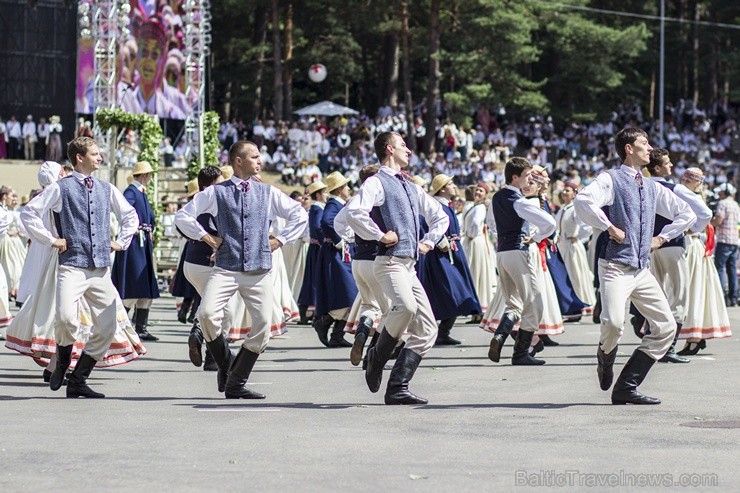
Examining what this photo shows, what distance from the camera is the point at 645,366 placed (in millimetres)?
10039

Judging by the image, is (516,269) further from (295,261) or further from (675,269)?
(295,261)

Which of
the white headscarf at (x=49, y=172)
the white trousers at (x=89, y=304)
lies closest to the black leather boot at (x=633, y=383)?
the white trousers at (x=89, y=304)

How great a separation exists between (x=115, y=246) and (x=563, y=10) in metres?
44.5

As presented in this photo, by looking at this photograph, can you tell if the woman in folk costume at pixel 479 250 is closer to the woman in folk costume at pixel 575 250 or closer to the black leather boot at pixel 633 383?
the woman in folk costume at pixel 575 250

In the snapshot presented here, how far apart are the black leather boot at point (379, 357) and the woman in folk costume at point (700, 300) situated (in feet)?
13.8

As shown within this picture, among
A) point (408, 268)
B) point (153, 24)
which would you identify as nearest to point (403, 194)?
point (408, 268)

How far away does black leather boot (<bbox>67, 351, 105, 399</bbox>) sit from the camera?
10656 millimetres

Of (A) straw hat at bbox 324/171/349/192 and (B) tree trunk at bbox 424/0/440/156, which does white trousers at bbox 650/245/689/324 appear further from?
(B) tree trunk at bbox 424/0/440/156

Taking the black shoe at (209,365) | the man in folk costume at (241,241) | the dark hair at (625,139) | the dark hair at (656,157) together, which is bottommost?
the black shoe at (209,365)

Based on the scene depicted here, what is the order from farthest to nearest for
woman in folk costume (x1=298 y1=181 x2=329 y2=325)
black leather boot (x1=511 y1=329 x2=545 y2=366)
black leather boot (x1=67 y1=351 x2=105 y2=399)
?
woman in folk costume (x1=298 y1=181 x2=329 y2=325) → black leather boot (x1=511 y1=329 x2=545 y2=366) → black leather boot (x1=67 y1=351 x2=105 y2=399)

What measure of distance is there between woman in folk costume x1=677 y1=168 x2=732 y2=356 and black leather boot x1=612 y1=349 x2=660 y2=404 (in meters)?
3.66

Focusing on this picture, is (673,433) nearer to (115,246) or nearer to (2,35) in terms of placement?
(115,246)

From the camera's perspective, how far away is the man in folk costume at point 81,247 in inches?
412

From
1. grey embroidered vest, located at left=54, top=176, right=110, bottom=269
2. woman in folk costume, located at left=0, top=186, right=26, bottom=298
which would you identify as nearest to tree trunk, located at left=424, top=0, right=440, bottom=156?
woman in folk costume, located at left=0, top=186, right=26, bottom=298
